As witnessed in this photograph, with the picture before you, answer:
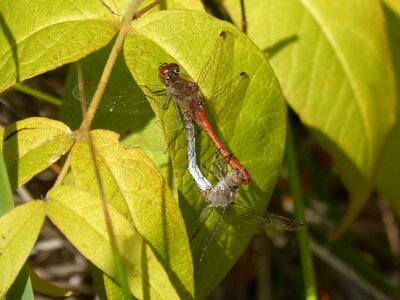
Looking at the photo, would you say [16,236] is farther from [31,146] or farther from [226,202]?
[226,202]

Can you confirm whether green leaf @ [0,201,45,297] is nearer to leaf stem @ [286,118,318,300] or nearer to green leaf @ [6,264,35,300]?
green leaf @ [6,264,35,300]

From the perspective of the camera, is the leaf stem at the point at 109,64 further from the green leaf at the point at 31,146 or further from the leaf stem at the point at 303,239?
the leaf stem at the point at 303,239

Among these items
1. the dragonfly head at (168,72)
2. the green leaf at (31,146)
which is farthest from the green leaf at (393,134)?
the green leaf at (31,146)

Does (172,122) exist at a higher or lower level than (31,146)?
lower

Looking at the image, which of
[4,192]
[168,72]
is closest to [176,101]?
[168,72]

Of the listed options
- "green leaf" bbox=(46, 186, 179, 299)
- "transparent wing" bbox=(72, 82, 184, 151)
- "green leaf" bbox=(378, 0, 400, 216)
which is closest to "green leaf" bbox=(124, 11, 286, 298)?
"transparent wing" bbox=(72, 82, 184, 151)

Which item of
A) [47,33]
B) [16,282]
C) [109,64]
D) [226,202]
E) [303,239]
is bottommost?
[303,239]
